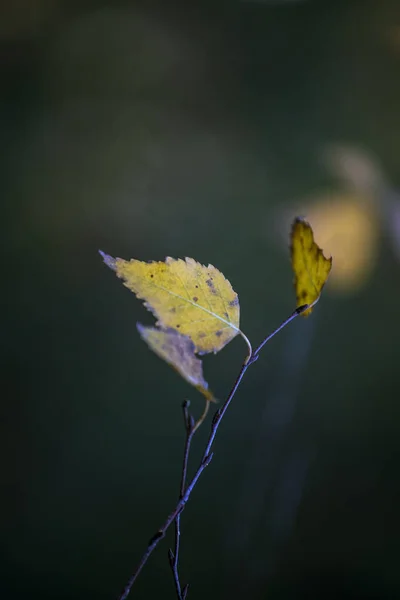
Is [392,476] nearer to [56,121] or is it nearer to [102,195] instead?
[102,195]

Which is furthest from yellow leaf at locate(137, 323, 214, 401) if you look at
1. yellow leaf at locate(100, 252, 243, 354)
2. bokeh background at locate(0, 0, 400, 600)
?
bokeh background at locate(0, 0, 400, 600)

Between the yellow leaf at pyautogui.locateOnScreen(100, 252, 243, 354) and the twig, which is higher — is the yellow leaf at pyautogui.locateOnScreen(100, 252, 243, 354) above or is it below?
above

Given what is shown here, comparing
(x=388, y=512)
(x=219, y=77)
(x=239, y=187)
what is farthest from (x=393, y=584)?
(x=219, y=77)

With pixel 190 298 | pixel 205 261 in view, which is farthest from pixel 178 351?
pixel 205 261

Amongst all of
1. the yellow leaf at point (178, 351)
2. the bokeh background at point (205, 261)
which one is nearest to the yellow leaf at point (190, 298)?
the yellow leaf at point (178, 351)

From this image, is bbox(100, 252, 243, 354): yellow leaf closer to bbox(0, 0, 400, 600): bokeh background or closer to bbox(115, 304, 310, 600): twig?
bbox(115, 304, 310, 600): twig

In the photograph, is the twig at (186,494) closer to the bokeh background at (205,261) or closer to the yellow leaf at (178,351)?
the yellow leaf at (178,351)
